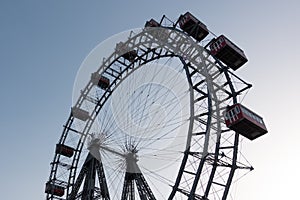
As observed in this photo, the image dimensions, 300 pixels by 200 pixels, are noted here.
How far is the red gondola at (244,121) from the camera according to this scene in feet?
70.4

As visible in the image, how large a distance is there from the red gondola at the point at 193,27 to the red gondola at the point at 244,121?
756 centimetres

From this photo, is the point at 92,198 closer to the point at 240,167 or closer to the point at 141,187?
the point at 141,187

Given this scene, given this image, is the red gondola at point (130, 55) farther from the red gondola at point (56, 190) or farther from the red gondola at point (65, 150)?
the red gondola at point (56, 190)

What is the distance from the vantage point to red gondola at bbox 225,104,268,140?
21453mm

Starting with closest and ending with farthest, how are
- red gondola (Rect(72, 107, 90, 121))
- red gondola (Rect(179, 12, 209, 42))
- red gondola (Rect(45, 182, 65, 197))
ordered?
red gondola (Rect(179, 12, 209, 42))
red gondola (Rect(45, 182, 65, 197))
red gondola (Rect(72, 107, 90, 121))

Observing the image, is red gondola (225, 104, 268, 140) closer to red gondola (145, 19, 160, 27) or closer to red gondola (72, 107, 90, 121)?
red gondola (145, 19, 160, 27)

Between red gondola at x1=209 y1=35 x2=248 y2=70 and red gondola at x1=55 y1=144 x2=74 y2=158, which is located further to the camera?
red gondola at x1=55 y1=144 x2=74 y2=158

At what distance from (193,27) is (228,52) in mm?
3738

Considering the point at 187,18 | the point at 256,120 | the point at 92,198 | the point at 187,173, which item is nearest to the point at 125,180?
the point at 92,198

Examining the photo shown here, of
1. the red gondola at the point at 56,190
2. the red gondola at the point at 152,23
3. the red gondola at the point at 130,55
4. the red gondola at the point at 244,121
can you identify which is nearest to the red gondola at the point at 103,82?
the red gondola at the point at 130,55

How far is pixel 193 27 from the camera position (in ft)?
91.2

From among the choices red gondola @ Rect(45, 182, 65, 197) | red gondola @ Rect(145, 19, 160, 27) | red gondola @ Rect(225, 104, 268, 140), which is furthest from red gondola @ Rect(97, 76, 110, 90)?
red gondola @ Rect(225, 104, 268, 140)

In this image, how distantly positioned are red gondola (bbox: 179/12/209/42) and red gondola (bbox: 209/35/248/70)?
1969 mm

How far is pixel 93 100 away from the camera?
1323 inches
